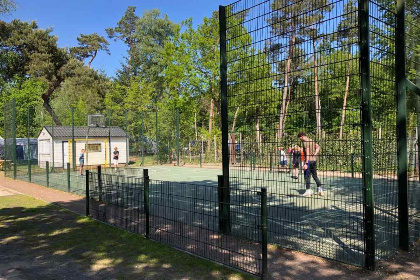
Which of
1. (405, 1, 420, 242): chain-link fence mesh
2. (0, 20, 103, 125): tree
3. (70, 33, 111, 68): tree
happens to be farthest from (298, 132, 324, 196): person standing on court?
(70, 33, 111, 68): tree

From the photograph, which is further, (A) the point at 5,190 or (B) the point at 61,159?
(B) the point at 61,159

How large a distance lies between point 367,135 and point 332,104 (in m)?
0.72

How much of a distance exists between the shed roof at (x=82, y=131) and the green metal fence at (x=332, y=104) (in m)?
19.4

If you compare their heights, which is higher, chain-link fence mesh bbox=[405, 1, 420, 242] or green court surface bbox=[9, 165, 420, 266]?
chain-link fence mesh bbox=[405, 1, 420, 242]

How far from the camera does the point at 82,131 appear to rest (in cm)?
2383

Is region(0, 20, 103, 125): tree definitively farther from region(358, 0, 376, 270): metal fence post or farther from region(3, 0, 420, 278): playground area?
region(358, 0, 376, 270): metal fence post

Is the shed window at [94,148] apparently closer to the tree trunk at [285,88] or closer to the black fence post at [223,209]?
the black fence post at [223,209]

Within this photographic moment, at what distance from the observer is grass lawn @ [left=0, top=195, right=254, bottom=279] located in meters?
4.31

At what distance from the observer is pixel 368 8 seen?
402 centimetres

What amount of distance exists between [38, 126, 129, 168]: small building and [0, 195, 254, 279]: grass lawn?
1530 centimetres

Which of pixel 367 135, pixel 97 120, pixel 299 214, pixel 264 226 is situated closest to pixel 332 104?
pixel 367 135

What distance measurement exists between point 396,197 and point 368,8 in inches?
111

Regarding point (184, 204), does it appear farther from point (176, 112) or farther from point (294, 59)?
point (176, 112)

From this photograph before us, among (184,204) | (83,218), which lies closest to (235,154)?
(184,204)
